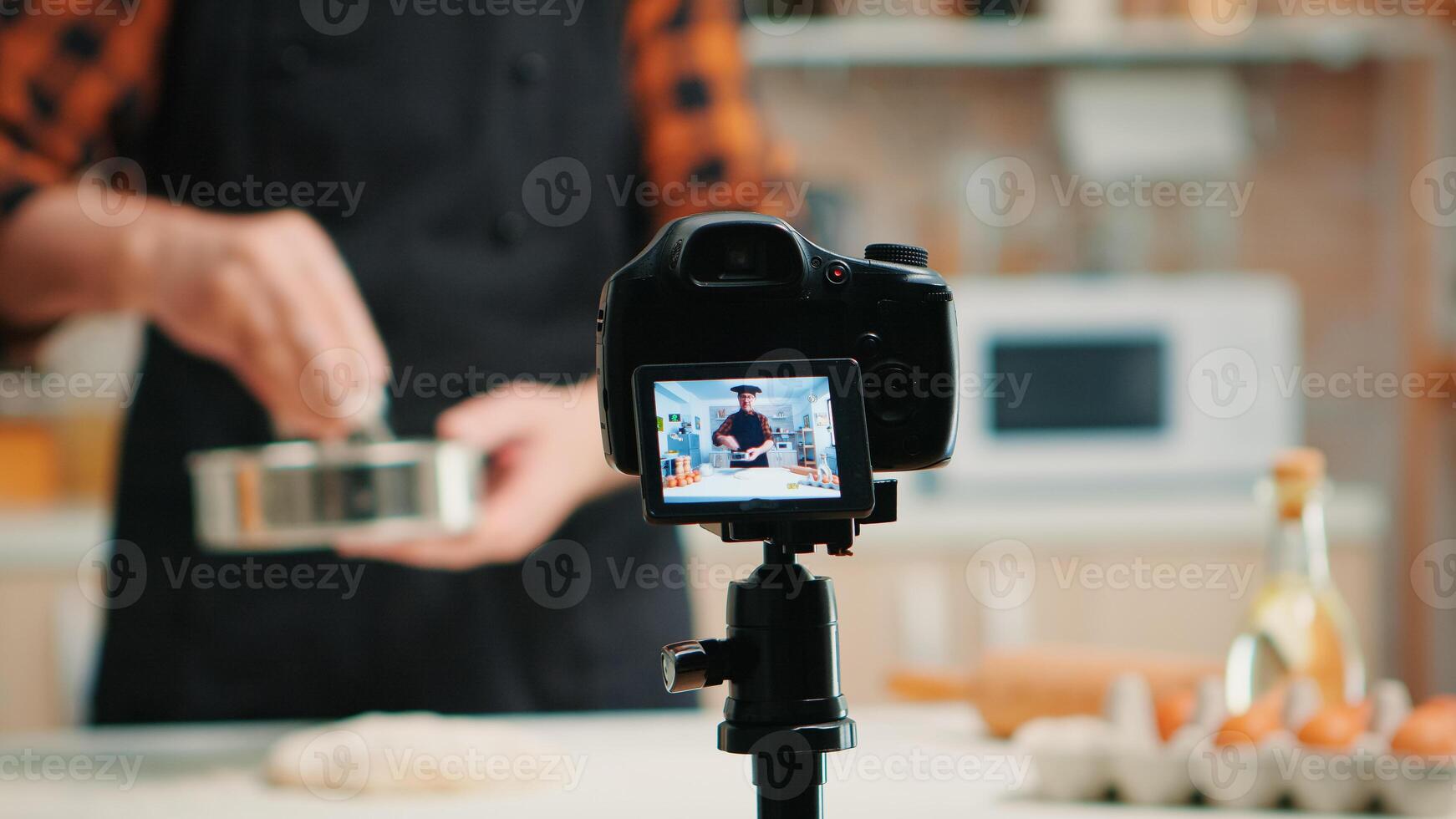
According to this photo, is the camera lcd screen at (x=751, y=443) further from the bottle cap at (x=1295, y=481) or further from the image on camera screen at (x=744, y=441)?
the bottle cap at (x=1295, y=481)

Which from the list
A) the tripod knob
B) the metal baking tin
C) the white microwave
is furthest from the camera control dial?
the white microwave

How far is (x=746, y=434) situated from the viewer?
42 centimetres

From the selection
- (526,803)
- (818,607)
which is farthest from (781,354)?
(526,803)

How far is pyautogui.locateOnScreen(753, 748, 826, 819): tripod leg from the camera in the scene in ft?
1.39

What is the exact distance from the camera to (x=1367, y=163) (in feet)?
8.29

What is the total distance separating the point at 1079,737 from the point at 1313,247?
6.90 ft

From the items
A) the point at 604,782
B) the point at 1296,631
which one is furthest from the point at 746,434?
the point at 1296,631

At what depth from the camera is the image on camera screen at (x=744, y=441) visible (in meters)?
0.42

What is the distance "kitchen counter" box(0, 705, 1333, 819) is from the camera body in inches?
11.3

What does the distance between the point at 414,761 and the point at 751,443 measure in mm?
387

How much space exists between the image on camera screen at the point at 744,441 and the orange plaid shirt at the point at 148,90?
29.6 inches

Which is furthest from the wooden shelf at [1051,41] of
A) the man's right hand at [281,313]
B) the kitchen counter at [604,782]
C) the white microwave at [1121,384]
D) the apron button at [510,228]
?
the kitchen counter at [604,782]

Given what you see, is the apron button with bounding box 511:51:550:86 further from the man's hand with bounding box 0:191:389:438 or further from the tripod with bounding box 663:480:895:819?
the tripod with bounding box 663:480:895:819

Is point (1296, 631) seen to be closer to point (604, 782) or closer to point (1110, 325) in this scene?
point (604, 782)
